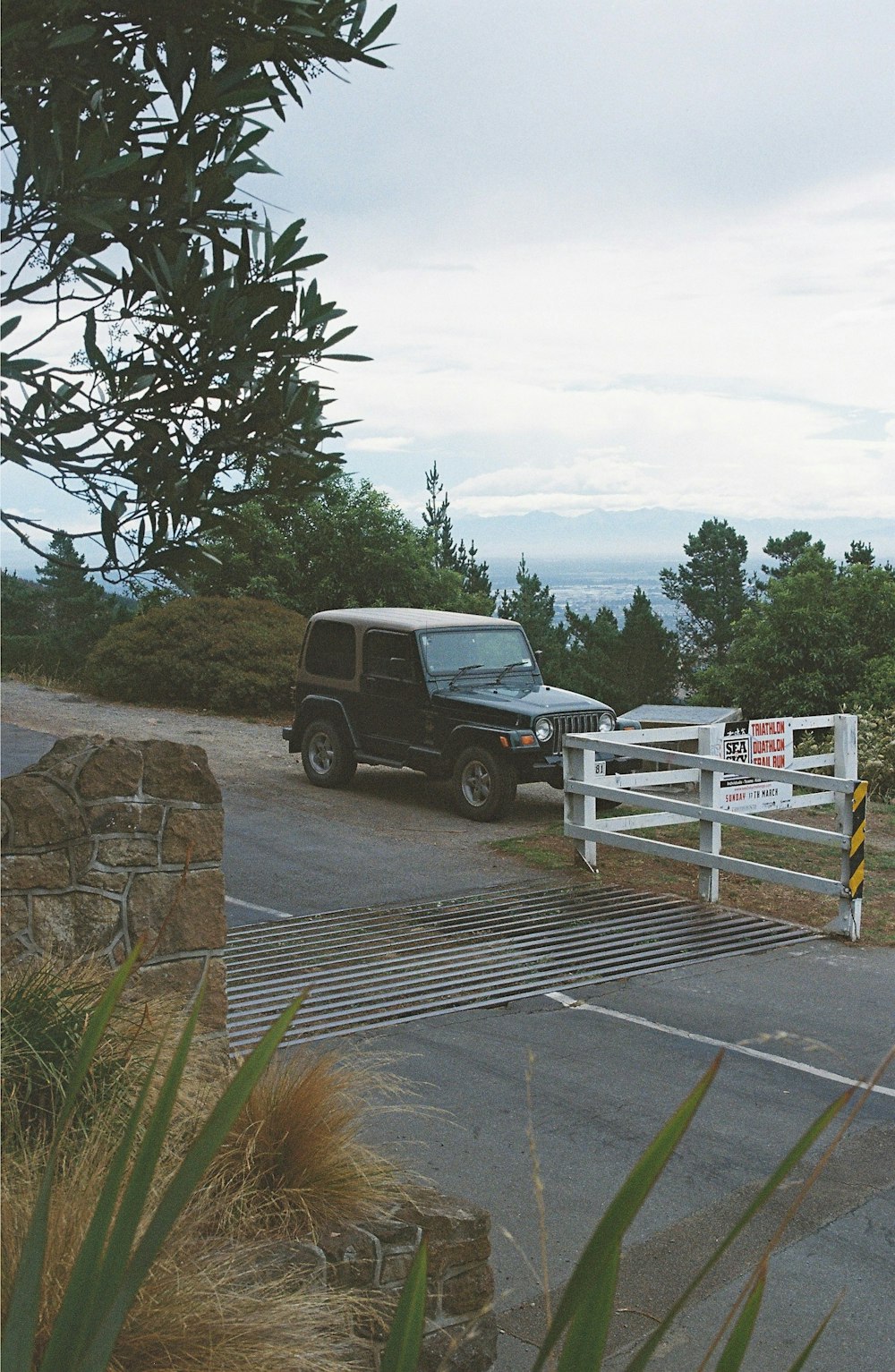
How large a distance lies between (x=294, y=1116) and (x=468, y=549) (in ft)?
118

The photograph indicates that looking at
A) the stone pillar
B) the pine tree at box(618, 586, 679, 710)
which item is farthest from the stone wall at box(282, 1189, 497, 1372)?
the pine tree at box(618, 586, 679, 710)

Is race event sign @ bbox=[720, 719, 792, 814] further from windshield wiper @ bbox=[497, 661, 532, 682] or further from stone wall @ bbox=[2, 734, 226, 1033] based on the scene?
stone wall @ bbox=[2, 734, 226, 1033]

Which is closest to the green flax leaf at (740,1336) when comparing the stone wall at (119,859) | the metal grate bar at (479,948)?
the stone wall at (119,859)

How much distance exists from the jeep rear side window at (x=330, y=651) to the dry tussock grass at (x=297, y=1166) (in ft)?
→ 36.9

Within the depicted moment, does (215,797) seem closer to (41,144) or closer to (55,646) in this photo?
(41,144)

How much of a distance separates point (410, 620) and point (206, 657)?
8844mm

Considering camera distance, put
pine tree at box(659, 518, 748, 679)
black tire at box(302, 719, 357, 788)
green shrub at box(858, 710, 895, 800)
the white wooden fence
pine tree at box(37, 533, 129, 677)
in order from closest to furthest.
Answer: the white wooden fence → black tire at box(302, 719, 357, 788) → green shrub at box(858, 710, 895, 800) → pine tree at box(37, 533, 129, 677) → pine tree at box(659, 518, 748, 679)

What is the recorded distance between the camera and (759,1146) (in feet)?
19.8

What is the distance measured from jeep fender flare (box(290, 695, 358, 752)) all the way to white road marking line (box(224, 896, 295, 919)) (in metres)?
5.04

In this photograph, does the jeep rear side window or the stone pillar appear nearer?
the stone pillar

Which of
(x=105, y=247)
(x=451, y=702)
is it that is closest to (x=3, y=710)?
(x=451, y=702)

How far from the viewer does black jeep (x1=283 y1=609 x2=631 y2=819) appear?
550 inches

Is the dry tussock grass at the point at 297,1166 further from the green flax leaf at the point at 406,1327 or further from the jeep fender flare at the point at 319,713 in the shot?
the jeep fender flare at the point at 319,713

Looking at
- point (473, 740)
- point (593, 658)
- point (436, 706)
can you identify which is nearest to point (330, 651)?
point (436, 706)
